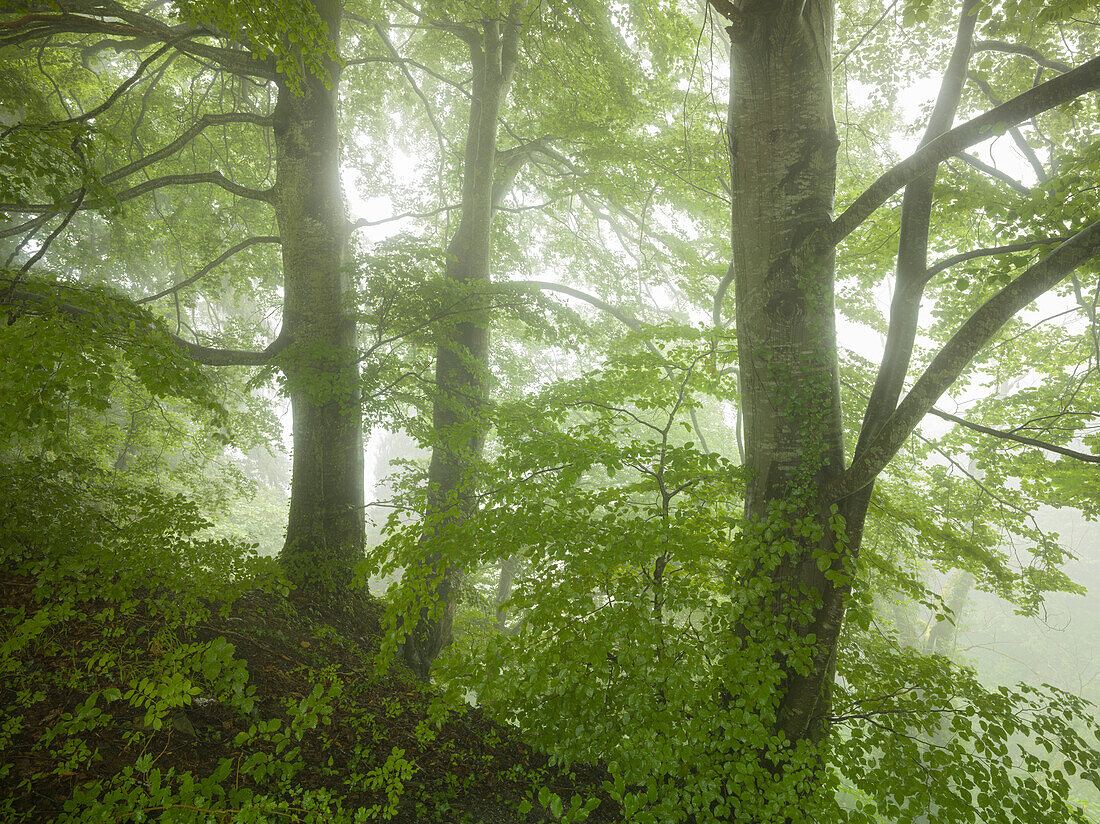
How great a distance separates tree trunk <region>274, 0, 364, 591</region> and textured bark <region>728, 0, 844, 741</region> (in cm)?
387

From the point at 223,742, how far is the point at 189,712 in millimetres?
309

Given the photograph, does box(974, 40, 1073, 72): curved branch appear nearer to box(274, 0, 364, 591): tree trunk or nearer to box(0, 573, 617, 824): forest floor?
box(0, 573, 617, 824): forest floor

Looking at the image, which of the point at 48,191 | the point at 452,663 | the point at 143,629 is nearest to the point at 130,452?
the point at 143,629

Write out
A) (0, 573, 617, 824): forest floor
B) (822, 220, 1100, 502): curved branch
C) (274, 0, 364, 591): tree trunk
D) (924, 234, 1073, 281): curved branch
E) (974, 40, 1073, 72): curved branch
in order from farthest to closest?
(274, 0, 364, 591): tree trunk, (974, 40, 1073, 72): curved branch, (924, 234, 1073, 281): curved branch, (822, 220, 1100, 502): curved branch, (0, 573, 617, 824): forest floor

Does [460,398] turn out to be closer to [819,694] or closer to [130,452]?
[819,694]

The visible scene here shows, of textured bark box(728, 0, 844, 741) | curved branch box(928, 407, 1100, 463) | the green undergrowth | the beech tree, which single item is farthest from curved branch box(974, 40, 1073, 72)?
the green undergrowth

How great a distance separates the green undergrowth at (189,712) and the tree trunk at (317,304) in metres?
1.29

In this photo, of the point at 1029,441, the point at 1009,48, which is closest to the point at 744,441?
the point at 1029,441

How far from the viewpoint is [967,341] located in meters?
2.15

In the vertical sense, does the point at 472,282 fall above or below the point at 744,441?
above

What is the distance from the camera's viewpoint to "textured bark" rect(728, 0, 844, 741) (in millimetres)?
2525

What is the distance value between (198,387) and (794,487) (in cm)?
328

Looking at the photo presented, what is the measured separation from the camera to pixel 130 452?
1000 cm

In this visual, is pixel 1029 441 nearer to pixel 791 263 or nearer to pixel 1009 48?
pixel 791 263
